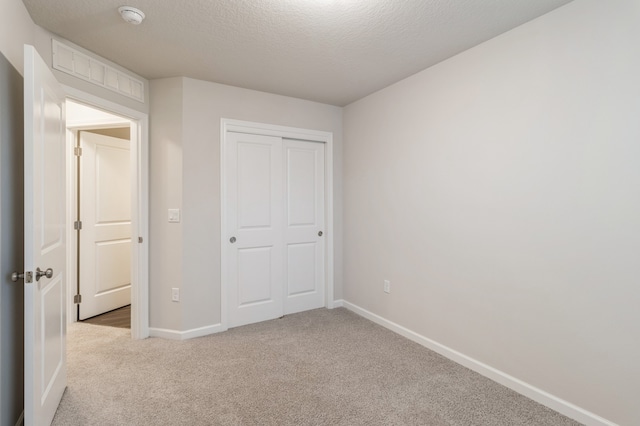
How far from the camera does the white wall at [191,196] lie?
2.98 meters

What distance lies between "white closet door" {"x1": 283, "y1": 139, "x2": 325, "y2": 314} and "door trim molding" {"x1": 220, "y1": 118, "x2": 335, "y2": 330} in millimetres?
65

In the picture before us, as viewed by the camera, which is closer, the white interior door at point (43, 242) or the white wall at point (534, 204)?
the white interior door at point (43, 242)

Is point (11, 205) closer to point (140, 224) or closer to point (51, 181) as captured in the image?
point (51, 181)

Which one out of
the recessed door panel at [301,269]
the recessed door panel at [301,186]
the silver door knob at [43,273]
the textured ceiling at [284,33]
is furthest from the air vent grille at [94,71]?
the recessed door panel at [301,269]

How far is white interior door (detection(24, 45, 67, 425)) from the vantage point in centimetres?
150

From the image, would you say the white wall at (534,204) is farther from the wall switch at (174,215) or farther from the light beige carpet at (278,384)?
the wall switch at (174,215)

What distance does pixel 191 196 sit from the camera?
3014 millimetres

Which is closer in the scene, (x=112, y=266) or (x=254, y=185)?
(x=254, y=185)

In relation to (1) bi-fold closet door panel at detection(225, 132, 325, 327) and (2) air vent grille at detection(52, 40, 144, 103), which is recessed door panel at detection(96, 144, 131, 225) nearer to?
(2) air vent grille at detection(52, 40, 144, 103)

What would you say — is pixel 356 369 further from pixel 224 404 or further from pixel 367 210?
pixel 367 210

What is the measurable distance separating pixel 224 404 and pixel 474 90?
9.31ft

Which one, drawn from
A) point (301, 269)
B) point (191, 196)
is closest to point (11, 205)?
point (191, 196)

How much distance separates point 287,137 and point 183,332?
89.5 inches

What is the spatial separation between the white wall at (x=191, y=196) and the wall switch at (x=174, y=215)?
45 millimetres
